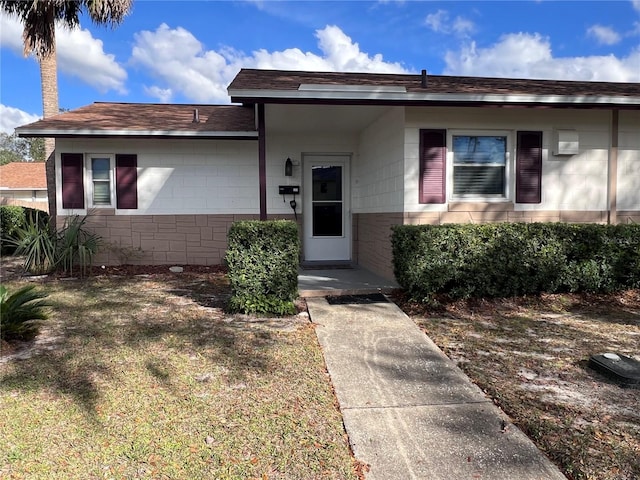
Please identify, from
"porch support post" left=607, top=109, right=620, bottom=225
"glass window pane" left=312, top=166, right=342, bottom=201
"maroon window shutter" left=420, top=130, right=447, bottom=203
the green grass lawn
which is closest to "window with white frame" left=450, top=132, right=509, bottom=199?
"maroon window shutter" left=420, top=130, right=447, bottom=203

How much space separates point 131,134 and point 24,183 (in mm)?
24186

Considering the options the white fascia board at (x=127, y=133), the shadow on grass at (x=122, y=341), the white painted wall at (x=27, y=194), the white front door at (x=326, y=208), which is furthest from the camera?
the white painted wall at (x=27, y=194)

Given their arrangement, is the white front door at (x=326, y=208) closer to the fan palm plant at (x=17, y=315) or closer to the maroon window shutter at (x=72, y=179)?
the maroon window shutter at (x=72, y=179)

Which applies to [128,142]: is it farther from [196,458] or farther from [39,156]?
[39,156]

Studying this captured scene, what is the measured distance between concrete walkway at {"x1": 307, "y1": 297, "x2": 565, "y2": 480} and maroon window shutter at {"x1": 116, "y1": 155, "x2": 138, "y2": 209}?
20.6 ft

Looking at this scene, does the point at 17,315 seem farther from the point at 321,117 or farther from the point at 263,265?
the point at 321,117

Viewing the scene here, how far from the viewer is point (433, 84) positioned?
7.36 m

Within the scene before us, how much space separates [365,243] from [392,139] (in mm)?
2345

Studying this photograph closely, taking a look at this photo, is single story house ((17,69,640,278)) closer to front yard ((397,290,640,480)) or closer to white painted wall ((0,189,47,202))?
front yard ((397,290,640,480))

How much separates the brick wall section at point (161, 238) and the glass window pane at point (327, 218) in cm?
133

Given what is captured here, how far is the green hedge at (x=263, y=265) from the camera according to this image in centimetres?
519

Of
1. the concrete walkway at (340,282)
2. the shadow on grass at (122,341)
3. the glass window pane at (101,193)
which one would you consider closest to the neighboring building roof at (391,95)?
the concrete walkway at (340,282)

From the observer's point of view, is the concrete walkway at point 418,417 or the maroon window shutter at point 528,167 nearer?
the concrete walkway at point 418,417

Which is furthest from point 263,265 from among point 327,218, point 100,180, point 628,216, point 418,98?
point 628,216
